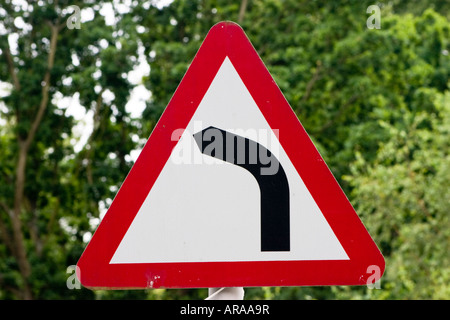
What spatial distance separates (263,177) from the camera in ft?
6.91

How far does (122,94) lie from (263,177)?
10017mm

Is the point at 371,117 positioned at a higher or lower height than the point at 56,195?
higher

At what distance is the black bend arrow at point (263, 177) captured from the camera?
2078mm

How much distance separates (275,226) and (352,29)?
12.1 meters

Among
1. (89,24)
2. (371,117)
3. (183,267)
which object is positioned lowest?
(183,267)

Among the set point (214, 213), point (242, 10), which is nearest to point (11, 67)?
point (242, 10)

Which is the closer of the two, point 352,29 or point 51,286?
point 51,286

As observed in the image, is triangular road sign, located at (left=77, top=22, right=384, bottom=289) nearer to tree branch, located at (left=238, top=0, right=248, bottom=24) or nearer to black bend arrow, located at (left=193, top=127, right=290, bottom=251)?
black bend arrow, located at (left=193, top=127, right=290, bottom=251)

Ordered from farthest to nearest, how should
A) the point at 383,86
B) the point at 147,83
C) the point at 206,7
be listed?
1. the point at 383,86
2. the point at 206,7
3. the point at 147,83

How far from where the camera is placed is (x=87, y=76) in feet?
37.3

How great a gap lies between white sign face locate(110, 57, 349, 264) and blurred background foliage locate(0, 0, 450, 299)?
8668mm

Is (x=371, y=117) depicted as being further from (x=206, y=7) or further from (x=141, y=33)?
(x=141, y=33)

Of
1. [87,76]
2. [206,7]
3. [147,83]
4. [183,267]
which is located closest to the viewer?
[183,267]

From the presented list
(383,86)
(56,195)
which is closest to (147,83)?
(56,195)
